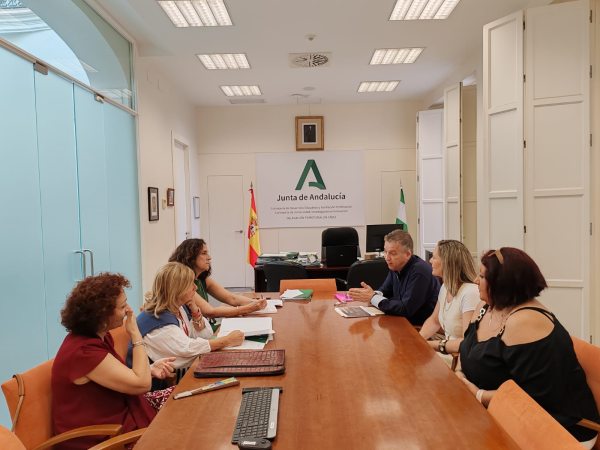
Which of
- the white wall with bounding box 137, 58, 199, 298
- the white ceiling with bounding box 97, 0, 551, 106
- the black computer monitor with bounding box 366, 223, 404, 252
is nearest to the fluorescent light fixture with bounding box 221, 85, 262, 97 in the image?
the white ceiling with bounding box 97, 0, 551, 106

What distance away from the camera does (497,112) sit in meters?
4.15

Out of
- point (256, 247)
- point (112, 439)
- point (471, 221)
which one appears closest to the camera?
point (112, 439)

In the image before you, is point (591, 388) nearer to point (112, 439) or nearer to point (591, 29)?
point (112, 439)

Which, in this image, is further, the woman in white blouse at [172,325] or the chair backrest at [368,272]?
the chair backrest at [368,272]

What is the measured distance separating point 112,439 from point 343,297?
80.9 inches

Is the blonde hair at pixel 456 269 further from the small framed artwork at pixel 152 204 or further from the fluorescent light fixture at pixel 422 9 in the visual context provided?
the small framed artwork at pixel 152 204

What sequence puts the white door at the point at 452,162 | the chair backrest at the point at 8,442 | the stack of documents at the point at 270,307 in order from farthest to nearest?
the white door at the point at 452,162 → the stack of documents at the point at 270,307 → the chair backrest at the point at 8,442

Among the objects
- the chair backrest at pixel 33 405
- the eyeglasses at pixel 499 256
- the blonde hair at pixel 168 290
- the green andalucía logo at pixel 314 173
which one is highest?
the green andalucía logo at pixel 314 173

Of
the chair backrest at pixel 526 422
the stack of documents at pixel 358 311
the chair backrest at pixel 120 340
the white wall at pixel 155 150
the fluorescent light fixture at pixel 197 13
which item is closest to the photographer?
the chair backrest at pixel 526 422

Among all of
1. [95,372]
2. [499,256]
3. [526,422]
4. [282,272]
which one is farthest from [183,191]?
[526,422]

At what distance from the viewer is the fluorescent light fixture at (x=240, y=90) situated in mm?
7055

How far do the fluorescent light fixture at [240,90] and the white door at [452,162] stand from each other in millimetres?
2910

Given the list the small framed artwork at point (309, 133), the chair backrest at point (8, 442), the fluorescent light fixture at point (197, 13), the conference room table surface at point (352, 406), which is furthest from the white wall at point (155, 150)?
the chair backrest at point (8, 442)

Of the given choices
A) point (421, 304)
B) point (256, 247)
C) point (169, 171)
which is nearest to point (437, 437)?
point (421, 304)
